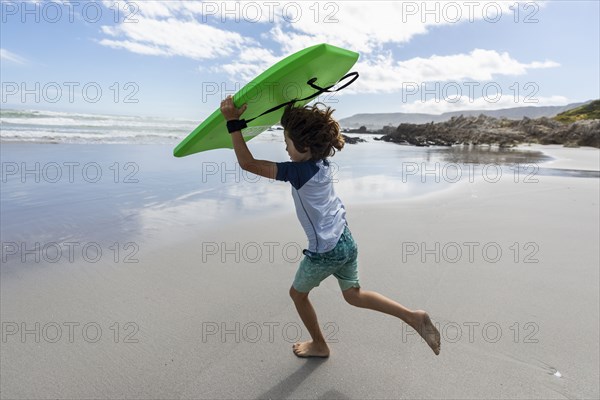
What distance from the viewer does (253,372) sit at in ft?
7.70

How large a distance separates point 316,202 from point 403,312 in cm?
88

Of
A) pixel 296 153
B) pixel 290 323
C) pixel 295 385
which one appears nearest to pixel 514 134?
pixel 290 323

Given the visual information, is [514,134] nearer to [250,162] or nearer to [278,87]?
[278,87]

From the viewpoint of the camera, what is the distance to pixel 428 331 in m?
2.33

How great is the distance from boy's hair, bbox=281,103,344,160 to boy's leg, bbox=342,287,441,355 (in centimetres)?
88

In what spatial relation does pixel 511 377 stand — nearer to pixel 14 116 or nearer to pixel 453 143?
pixel 453 143

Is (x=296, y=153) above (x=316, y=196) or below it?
above

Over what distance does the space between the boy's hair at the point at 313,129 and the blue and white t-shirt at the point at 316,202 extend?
0.28ft

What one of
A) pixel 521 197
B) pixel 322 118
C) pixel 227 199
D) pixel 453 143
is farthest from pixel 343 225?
pixel 453 143

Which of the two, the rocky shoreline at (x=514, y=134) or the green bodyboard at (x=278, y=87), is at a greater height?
the rocky shoreline at (x=514, y=134)

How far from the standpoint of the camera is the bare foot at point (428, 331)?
7.61ft

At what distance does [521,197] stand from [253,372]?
641 centimetres

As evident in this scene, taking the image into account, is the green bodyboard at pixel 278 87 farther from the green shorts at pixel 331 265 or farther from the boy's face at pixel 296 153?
the green shorts at pixel 331 265

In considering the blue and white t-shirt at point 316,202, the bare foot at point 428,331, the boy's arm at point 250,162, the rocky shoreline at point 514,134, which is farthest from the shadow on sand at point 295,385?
the rocky shoreline at point 514,134
